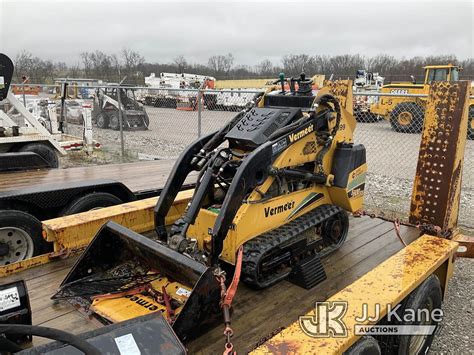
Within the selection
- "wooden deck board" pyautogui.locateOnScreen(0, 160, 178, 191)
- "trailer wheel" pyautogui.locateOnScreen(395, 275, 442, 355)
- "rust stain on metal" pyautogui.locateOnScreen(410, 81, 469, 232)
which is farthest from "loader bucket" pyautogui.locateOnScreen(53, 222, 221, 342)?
"rust stain on metal" pyautogui.locateOnScreen(410, 81, 469, 232)

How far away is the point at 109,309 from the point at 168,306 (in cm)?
41

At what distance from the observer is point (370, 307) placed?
97.3 inches

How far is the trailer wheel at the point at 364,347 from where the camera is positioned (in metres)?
2.32

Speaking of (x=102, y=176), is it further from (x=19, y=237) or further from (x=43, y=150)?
(x=43, y=150)

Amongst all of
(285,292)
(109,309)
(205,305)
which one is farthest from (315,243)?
(109,309)

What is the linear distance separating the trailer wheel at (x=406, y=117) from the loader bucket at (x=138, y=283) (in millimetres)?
15930

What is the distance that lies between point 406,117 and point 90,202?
15.9 metres

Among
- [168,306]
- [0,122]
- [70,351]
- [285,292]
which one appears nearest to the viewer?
[70,351]

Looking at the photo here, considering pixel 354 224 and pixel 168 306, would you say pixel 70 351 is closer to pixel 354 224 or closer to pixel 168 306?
pixel 168 306

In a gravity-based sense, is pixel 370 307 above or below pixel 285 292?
above

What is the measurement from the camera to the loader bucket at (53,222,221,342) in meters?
2.43

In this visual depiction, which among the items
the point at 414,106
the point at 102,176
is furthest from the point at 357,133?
the point at 102,176

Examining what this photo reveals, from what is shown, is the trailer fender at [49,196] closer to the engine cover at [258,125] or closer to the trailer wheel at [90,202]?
the trailer wheel at [90,202]

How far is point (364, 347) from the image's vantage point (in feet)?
7.80
